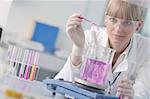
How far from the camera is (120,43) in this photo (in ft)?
3.64

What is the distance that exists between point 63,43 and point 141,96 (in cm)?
61

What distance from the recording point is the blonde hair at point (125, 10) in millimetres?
1011

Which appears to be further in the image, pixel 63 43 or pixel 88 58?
pixel 63 43

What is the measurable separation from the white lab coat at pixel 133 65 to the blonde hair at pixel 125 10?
0.38ft

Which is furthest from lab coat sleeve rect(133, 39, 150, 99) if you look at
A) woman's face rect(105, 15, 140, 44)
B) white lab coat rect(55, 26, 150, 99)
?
woman's face rect(105, 15, 140, 44)

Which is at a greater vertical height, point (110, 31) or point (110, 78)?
point (110, 31)

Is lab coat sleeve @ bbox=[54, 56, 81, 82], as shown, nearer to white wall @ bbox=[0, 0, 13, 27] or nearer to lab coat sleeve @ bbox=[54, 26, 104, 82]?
lab coat sleeve @ bbox=[54, 26, 104, 82]

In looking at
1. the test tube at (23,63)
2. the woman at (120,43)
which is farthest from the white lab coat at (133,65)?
the test tube at (23,63)

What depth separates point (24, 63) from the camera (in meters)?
1.03

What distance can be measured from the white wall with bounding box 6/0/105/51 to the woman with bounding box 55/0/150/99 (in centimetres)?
8

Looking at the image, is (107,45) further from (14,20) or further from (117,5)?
(14,20)

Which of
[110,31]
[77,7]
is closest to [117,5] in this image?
[110,31]

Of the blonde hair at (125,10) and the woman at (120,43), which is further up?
the blonde hair at (125,10)

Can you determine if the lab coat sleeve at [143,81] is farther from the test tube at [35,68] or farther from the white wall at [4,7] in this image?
the white wall at [4,7]
